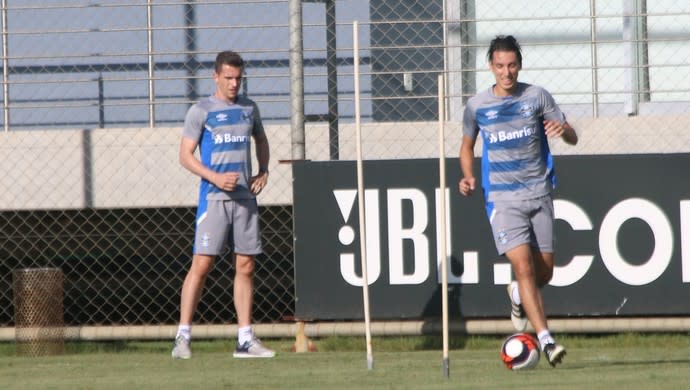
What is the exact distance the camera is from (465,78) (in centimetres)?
1128

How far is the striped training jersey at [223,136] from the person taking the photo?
26.7ft

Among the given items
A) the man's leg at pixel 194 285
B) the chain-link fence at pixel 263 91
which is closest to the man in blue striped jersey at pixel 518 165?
the man's leg at pixel 194 285

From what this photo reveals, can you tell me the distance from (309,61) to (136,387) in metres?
5.38

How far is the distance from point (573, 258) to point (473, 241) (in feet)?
2.02

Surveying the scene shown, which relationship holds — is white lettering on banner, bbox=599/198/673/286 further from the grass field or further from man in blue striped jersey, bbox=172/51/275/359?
man in blue striped jersey, bbox=172/51/275/359

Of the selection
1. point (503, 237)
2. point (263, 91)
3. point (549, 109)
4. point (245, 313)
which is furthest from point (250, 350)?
point (263, 91)

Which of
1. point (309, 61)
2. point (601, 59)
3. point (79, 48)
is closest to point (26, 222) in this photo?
point (79, 48)

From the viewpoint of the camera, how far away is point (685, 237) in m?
9.02

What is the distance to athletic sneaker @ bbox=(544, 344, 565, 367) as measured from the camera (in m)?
6.64

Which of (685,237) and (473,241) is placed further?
(473,241)

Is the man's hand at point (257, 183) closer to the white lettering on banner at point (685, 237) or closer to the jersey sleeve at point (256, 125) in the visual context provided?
the jersey sleeve at point (256, 125)

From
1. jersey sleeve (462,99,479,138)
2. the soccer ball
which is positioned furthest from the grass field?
jersey sleeve (462,99,479,138)

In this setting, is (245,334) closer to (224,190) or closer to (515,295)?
(224,190)

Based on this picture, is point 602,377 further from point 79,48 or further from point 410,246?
point 79,48
